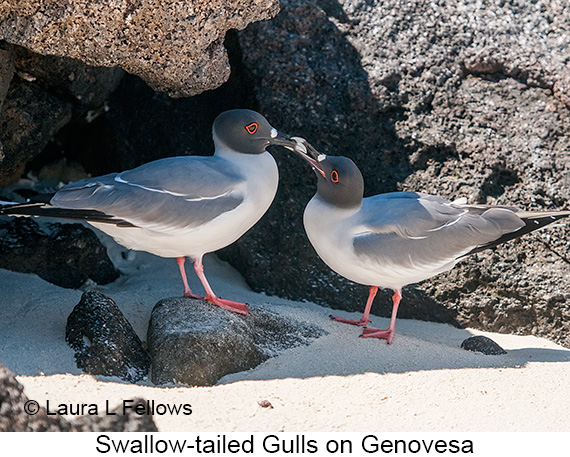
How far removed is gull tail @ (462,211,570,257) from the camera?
16.4 feet

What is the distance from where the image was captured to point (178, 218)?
473 cm

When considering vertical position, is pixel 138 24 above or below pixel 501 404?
above

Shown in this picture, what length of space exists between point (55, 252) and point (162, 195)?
1.28m

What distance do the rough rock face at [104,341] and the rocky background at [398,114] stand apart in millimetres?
1538

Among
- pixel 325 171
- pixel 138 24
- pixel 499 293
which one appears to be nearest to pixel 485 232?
pixel 499 293

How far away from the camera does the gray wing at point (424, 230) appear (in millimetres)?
4840

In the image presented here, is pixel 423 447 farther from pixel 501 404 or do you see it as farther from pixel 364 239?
pixel 364 239

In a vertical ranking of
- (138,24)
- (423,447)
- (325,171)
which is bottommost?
(423,447)

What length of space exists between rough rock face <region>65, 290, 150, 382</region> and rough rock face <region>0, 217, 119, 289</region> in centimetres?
100

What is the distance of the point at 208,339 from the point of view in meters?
4.34

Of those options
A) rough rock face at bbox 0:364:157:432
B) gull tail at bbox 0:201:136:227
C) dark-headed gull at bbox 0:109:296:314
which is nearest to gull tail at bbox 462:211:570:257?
dark-headed gull at bbox 0:109:296:314

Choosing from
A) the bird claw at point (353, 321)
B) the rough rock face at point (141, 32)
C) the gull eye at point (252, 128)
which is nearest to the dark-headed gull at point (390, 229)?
the bird claw at point (353, 321)

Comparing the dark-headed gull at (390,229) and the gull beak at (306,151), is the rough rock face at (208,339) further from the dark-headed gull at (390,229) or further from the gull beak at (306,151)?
the gull beak at (306,151)

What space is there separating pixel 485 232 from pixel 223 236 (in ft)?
5.71
